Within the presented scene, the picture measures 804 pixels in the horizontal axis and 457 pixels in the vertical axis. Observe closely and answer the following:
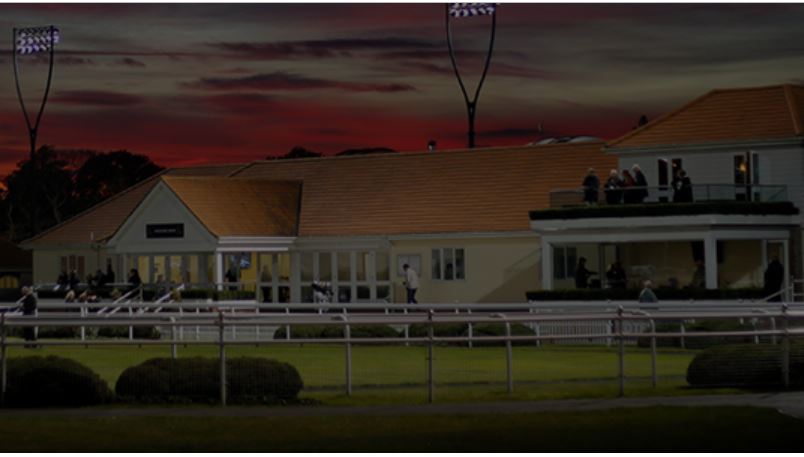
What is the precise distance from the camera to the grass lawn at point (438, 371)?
75.7 feet

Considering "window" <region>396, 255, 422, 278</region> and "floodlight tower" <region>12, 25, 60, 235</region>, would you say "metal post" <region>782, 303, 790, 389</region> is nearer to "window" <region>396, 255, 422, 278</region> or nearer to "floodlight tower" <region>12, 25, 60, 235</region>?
"window" <region>396, 255, 422, 278</region>

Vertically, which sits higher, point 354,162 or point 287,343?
point 354,162

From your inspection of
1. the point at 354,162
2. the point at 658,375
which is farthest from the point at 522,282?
the point at 658,375

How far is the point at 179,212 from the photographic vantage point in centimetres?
5947

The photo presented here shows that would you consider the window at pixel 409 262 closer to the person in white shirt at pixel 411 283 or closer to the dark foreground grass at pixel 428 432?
the person in white shirt at pixel 411 283

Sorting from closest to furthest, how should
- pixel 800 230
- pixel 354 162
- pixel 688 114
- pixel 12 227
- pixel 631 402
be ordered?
pixel 631 402 → pixel 800 230 → pixel 688 114 → pixel 354 162 → pixel 12 227

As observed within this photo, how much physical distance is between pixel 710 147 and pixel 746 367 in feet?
89.1

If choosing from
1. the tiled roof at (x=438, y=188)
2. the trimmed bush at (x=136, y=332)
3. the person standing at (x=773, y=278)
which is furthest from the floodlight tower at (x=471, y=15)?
the trimmed bush at (x=136, y=332)

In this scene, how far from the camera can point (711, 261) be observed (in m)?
46.3

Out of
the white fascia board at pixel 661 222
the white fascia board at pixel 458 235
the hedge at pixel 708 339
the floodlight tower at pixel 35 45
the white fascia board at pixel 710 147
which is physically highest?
the floodlight tower at pixel 35 45

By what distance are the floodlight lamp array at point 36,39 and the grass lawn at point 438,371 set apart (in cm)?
4571

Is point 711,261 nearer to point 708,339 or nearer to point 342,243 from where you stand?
point 342,243

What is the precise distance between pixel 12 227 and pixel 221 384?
8768 centimetres

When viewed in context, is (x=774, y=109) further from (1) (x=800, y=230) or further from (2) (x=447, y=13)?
(2) (x=447, y=13)
